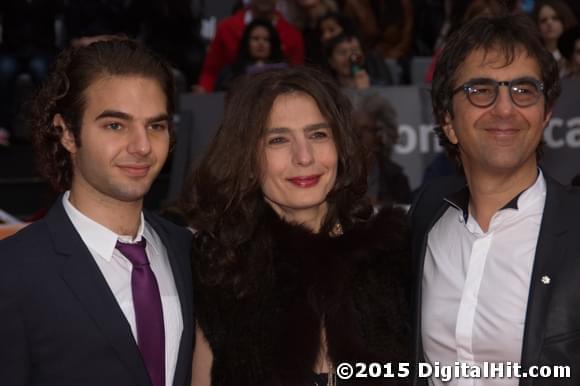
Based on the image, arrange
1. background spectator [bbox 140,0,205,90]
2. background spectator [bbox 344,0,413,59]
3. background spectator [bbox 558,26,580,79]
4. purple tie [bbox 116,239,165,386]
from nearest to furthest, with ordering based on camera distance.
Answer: purple tie [bbox 116,239,165,386]
background spectator [bbox 558,26,580,79]
background spectator [bbox 140,0,205,90]
background spectator [bbox 344,0,413,59]

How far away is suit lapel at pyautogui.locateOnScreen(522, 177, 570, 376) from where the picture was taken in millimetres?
3273

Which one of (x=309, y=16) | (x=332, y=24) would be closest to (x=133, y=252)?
(x=332, y=24)

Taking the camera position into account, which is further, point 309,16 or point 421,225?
point 309,16

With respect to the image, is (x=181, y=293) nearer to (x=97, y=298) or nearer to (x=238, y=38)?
(x=97, y=298)

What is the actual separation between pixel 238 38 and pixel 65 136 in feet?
19.9

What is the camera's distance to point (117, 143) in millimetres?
3285

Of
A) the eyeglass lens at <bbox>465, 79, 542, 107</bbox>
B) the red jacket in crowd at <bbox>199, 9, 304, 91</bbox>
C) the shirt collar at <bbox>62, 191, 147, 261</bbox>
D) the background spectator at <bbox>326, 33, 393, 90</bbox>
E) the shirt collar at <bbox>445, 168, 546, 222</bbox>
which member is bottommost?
the shirt collar at <bbox>62, 191, 147, 261</bbox>

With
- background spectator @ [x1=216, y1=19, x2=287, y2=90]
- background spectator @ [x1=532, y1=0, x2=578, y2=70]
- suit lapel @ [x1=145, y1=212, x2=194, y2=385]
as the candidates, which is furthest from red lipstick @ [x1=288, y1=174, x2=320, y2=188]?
background spectator @ [x1=532, y1=0, x2=578, y2=70]

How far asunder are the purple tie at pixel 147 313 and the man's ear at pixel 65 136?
376mm

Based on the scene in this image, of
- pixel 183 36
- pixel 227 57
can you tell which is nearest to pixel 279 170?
pixel 227 57

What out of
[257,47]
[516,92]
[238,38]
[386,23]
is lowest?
[516,92]

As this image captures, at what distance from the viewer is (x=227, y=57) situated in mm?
9367

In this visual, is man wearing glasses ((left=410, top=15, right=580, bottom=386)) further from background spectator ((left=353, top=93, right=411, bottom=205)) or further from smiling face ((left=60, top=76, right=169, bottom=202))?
background spectator ((left=353, top=93, right=411, bottom=205))

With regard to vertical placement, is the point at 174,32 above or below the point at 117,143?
above
